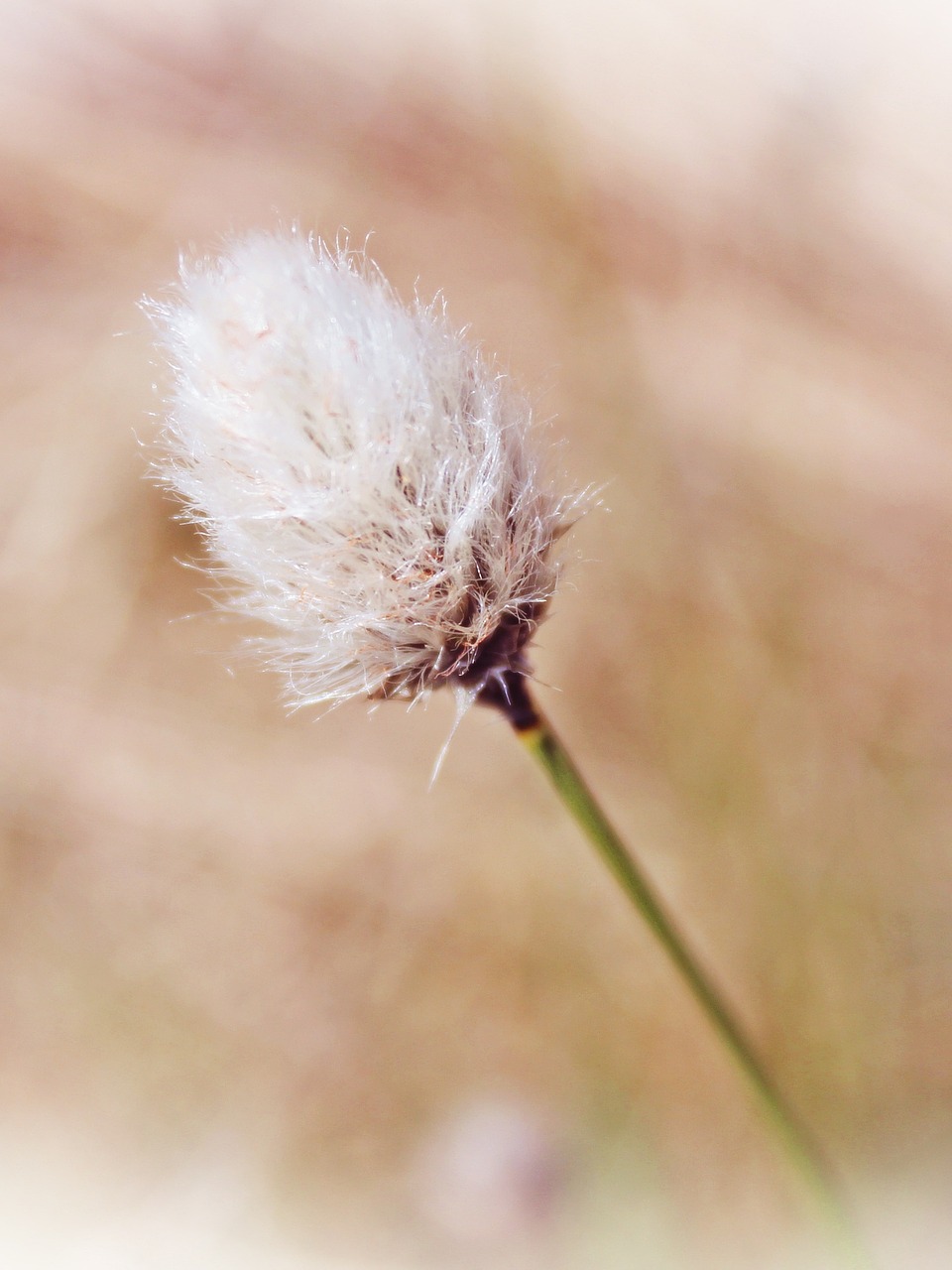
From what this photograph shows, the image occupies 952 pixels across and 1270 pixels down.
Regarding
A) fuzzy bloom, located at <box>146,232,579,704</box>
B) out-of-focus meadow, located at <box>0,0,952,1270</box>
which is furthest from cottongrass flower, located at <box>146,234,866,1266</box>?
out-of-focus meadow, located at <box>0,0,952,1270</box>

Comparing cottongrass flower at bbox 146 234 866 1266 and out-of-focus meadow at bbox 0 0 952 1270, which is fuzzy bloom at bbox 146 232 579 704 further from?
out-of-focus meadow at bbox 0 0 952 1270

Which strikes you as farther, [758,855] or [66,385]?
[66,385]

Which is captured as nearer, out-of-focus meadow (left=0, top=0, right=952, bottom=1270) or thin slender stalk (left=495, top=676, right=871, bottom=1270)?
thin slender stalk (left=495, top=676, right=871, bottom=1270)

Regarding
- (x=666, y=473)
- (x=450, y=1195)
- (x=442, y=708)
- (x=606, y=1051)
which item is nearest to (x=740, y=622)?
(x=666, y=473)

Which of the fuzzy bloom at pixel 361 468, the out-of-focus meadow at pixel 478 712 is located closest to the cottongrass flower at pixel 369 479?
the fuzzy bloom at pixel 361 468

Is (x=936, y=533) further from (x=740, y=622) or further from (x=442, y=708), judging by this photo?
(x=442, y=708)

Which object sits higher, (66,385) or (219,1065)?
(66,385)
